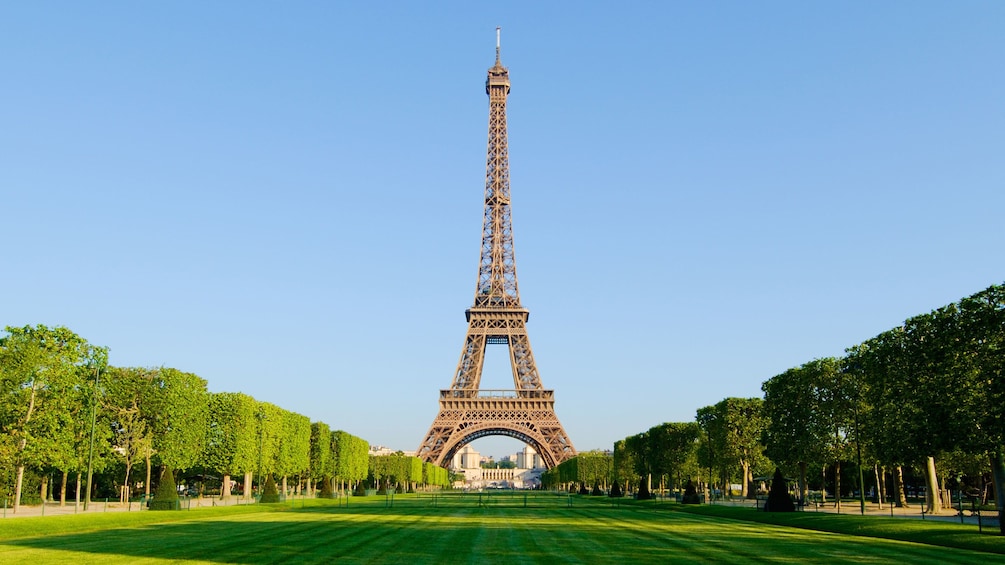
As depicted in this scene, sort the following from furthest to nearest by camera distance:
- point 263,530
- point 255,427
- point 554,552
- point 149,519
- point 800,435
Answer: point 255,427 → point 800,435 → point 149,519 → point 263,530 → point 554,552

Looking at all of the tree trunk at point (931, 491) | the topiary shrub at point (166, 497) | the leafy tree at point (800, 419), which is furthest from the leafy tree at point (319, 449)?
the tree trunk at point (931, 491)

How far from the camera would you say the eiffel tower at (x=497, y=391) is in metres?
117

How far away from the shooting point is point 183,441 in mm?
63188

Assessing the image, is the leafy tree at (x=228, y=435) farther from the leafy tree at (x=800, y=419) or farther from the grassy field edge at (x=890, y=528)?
the leafy tree at (x=800, y=419)

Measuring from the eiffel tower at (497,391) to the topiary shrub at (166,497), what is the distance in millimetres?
64951

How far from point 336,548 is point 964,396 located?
96.4ft

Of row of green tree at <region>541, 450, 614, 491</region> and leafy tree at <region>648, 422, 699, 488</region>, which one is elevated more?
leafy tree at <region>648, 422, 699, 488</region>

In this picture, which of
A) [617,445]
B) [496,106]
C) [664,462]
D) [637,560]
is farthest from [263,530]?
[496,106]

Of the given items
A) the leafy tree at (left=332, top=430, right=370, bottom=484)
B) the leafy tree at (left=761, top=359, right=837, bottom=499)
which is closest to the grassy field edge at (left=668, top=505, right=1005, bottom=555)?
the leafy tree at (left=761, top=359, right=837, bottom=499)

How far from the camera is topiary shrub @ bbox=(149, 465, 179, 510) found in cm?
5194

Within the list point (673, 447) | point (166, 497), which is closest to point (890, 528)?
point (166, 497)

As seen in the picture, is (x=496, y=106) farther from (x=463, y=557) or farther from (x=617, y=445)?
(x=463, y=557)

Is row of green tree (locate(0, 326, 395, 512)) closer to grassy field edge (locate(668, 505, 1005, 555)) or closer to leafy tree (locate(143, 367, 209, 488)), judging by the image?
leafy tree (locate(143, 367, 209, 488))

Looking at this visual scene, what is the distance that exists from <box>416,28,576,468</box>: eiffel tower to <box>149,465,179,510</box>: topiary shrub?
64951 mm
